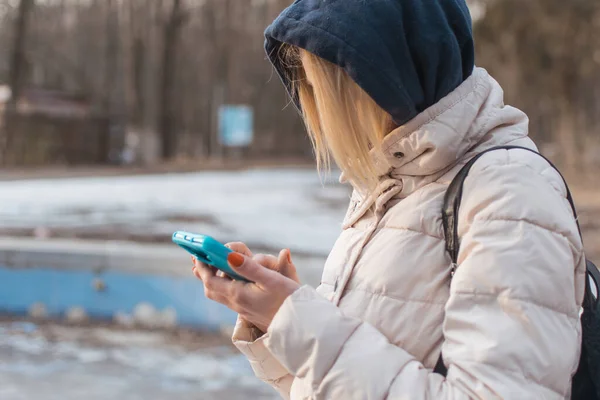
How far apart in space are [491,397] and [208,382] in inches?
153

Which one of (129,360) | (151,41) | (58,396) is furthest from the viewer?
(151,41)

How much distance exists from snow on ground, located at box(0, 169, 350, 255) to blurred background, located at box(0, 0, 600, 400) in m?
0.05

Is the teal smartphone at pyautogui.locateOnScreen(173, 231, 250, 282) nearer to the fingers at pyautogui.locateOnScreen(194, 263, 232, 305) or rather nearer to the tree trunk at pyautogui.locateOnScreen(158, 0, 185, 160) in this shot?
the fingers at pyautogui.locateOnScreen(194, 263, 232, 305)

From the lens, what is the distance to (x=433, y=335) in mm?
1298

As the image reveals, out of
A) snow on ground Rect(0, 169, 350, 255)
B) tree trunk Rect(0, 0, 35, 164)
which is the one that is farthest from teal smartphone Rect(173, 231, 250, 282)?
tree trunk Rect(0, 0, 35, 164)

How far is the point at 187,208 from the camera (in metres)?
12.6

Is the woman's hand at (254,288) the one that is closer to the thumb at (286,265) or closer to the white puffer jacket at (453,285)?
the white puffer jacket at (453,285)

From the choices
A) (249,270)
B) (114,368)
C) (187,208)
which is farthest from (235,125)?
(249,270)

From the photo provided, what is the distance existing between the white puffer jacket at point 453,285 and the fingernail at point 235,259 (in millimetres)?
105

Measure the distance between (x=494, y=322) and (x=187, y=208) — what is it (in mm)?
11626

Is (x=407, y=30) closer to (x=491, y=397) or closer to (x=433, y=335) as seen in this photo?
(x=433, y=335)

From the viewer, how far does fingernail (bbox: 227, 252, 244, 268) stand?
132 cm

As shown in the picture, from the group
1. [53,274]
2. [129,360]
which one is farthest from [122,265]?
[129,360]

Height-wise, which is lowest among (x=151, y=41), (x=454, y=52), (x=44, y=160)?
(x=44, y=160)
